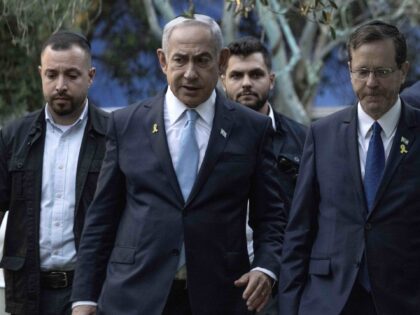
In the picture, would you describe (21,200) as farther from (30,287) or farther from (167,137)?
(167,137)

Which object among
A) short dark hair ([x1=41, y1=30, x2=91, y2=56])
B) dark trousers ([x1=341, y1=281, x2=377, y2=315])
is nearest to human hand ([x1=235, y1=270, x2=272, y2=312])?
dark trousers ([x1=341, y1=281, x2=377, y2=315])

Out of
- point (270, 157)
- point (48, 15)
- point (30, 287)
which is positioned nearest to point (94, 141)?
point (30, 287)

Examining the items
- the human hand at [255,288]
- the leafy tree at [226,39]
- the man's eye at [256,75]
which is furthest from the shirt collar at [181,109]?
the leafy tree at [226,39]

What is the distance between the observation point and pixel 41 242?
6.89 meters

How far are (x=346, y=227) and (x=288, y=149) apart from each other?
6.25 ft

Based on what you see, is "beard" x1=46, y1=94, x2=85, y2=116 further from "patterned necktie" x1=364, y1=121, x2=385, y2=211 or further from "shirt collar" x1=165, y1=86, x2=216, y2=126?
"patterned necktie" x1=364, y1=121, x2=385, y2=211

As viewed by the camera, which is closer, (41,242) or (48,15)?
(41,242)

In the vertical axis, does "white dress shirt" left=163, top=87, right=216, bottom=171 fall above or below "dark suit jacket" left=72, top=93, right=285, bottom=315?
above

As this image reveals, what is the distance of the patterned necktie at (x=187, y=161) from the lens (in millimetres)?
5914

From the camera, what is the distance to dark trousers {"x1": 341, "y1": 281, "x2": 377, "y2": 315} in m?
5.77

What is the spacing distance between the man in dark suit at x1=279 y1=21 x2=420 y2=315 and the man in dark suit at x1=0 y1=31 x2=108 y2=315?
1.46 m

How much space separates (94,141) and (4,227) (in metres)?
0.88

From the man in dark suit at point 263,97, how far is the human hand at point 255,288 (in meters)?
1.26

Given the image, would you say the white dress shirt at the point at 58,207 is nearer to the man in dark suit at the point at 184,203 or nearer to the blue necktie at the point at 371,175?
the man in dark suit at the point at 184,203
